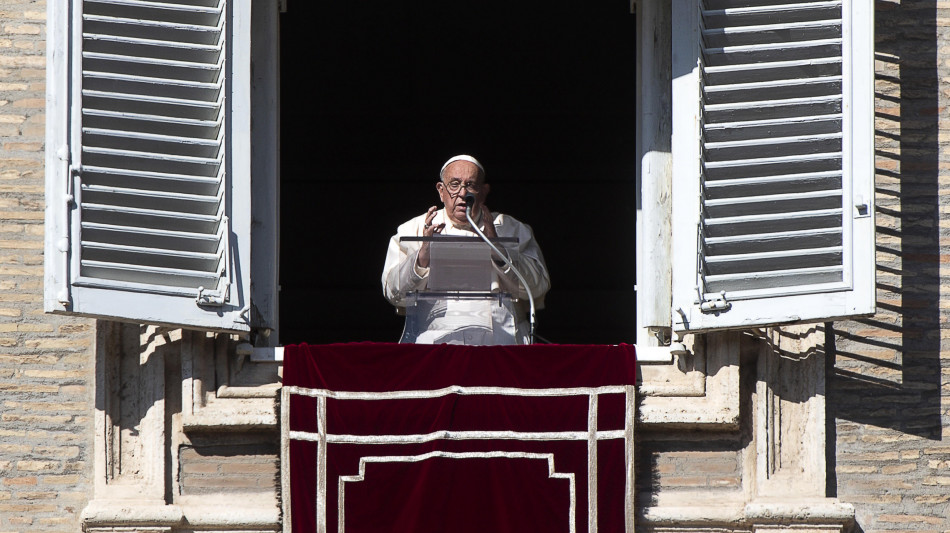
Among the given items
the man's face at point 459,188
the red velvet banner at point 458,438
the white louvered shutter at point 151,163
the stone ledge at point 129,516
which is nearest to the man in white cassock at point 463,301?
the man's face at point 459,188

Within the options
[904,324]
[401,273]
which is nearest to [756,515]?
[904,324]

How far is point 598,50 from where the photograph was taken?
41.7 ft

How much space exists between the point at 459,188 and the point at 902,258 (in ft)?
6.26

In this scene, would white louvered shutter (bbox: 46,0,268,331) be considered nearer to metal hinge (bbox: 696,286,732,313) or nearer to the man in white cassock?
the man in white cassock

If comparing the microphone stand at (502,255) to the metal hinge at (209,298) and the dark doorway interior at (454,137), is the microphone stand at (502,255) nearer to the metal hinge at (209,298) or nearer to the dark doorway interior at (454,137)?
the metal hinge at (209,298)

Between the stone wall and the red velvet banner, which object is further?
the stone wall

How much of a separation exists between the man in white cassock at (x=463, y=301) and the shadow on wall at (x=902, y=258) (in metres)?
1.33

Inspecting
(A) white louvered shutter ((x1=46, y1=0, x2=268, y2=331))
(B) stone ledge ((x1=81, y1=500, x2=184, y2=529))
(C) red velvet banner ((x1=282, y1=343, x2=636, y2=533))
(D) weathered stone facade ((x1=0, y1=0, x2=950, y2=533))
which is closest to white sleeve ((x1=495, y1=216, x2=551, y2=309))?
(C) red velvet banner ((x1=282, y1=343, x2=636, y2=533))

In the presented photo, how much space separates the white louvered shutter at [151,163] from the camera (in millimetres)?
7289

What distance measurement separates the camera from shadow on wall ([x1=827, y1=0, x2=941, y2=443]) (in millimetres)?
7762

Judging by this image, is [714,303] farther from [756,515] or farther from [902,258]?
[902,258]

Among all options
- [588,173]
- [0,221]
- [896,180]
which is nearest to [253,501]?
[0,221]

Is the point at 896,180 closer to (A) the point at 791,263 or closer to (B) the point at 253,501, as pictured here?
(A) the point at 791,263

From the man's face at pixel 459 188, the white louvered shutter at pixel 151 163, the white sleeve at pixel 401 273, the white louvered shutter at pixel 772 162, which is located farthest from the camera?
the man's face at pixel 459 188
